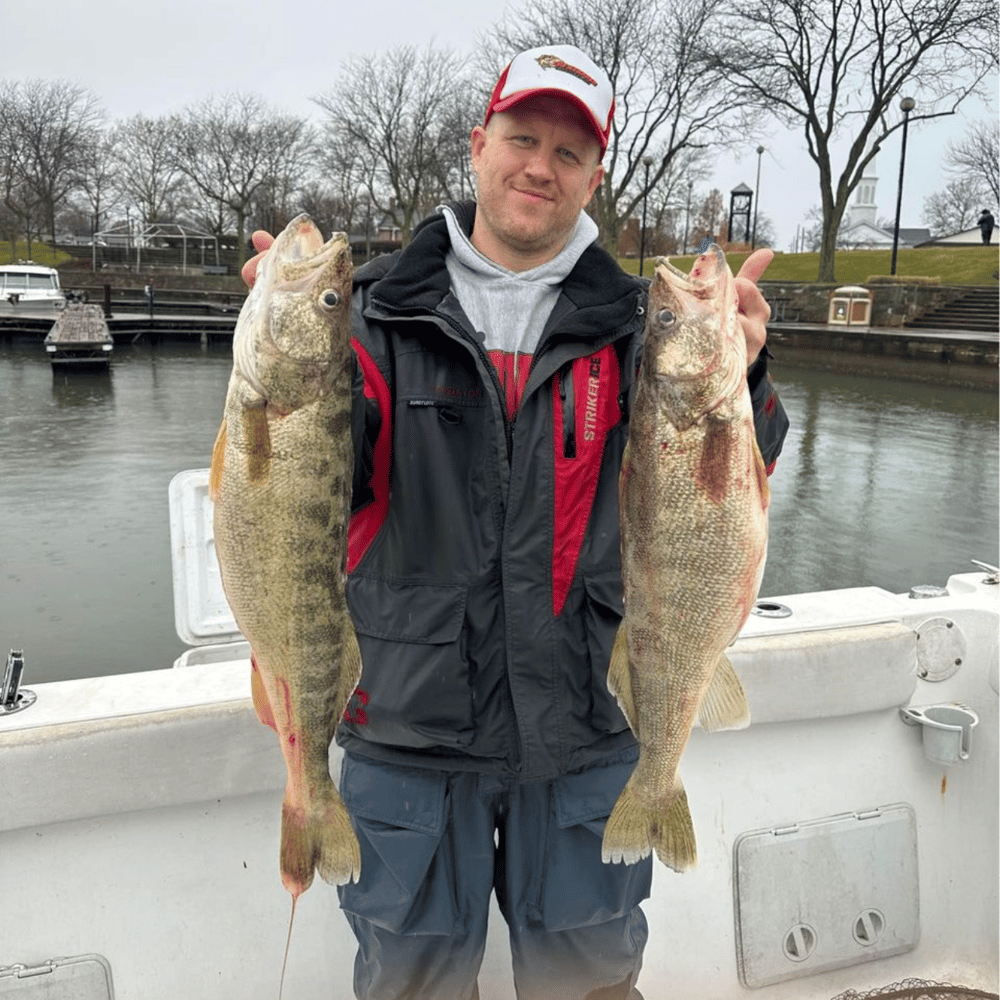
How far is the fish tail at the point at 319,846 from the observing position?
2211 mm

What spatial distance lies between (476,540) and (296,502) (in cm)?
53

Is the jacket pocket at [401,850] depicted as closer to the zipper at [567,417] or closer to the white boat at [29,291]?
the zipper at [567,417]

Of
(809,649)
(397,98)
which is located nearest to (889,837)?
(809,649)

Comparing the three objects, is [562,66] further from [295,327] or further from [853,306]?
[853,306]

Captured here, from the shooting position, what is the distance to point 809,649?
330 centimetres

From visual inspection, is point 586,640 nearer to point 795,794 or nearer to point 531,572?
point 531,572

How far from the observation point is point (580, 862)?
252cm

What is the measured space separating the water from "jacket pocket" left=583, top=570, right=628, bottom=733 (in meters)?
5.09

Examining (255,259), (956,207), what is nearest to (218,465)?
(255,259)

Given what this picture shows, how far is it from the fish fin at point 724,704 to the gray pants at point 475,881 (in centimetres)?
31

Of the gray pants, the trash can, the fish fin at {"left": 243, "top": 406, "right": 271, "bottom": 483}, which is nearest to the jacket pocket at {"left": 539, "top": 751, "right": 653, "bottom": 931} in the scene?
the gray pants

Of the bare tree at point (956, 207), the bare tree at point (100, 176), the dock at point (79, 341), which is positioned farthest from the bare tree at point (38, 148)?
the bare tree at point (956, 207)

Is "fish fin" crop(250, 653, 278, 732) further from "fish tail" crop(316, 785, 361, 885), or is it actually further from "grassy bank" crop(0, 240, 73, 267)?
"grassy bank" crop(0, 240, 73, 267)

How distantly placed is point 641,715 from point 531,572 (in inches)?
18.3
